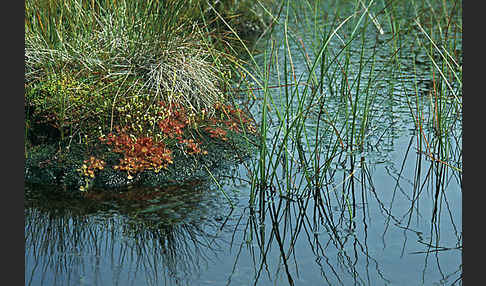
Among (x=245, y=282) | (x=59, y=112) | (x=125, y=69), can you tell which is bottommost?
(x=245, y=282)

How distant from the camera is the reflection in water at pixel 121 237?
3.27 m

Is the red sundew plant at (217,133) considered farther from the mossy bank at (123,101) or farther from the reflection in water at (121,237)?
the reflection in water at (121,237)

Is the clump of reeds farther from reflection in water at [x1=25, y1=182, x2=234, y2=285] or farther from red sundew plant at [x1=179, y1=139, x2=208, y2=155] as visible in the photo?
reflection in water at [x1=25, y1=182, x2=234, y2=285]

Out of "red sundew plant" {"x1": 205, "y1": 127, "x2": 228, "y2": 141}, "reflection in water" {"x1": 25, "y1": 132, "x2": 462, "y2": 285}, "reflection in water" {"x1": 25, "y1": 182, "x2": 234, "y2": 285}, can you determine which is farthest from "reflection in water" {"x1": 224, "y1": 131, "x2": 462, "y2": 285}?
"red sundew plant" {"x1": 205, "y1": 127, "x2": 228, "y2": 141}

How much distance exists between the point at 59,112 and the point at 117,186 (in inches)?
32.3

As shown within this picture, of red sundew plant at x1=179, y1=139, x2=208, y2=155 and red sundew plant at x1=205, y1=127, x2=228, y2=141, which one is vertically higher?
red sundew plant at x1=205, y1=127, x2=228, y2=141

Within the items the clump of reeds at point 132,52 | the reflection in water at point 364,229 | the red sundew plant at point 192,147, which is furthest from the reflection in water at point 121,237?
the clump of reeds at point 132,52

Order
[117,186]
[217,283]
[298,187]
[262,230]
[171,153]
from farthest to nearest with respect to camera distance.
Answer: [171,153], [117,186], [298,187], [262,230], [217,283]

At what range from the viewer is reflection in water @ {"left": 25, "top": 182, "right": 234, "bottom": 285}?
3.27m

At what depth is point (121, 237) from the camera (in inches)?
144

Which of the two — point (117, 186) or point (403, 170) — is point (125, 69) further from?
point (403, 170)

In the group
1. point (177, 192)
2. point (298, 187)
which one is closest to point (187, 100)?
point (177, 192)

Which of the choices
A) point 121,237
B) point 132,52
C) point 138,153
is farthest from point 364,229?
point 132,52

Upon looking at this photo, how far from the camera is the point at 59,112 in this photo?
188 inches
